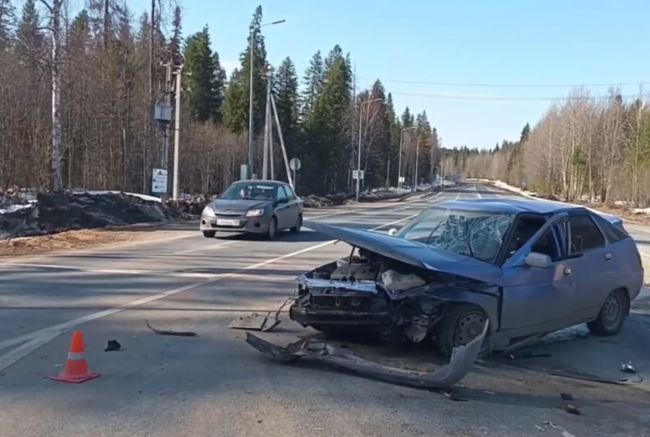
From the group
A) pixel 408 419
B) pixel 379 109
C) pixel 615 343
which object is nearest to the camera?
pixel 408 419

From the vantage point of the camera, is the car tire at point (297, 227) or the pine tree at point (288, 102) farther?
the pine tree at point (288, 102)

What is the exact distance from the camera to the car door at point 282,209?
20.3m

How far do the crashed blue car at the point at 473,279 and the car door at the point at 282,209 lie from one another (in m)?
11.9

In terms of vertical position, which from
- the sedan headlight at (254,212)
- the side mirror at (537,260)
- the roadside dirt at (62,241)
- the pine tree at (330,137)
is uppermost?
the pine tree at (330,137)

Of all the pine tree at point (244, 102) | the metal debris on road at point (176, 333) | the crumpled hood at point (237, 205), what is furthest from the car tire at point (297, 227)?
the pine tree at point (244, 102)

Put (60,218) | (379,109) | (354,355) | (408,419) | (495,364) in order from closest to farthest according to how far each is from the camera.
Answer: (408,419)
(354,355)
(495,364)
(60,218)
(379,109)

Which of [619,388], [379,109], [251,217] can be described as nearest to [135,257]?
[251,217]

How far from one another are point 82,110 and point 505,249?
41.8m

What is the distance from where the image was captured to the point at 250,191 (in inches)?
802

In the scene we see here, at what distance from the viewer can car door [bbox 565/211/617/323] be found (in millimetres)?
7914

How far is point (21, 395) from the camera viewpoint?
17.6 feet

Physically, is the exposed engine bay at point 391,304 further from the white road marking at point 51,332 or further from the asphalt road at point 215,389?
the white road marking at point 51,332

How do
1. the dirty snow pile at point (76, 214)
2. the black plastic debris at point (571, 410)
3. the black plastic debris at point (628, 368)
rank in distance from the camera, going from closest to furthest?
the black plastic debris at point (571, 410) < the black plastic debris at point (628, 368) < the dirty snow pile at point (76, 214)

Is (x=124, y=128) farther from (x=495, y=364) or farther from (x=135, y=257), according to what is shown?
(x=495, y=364)
